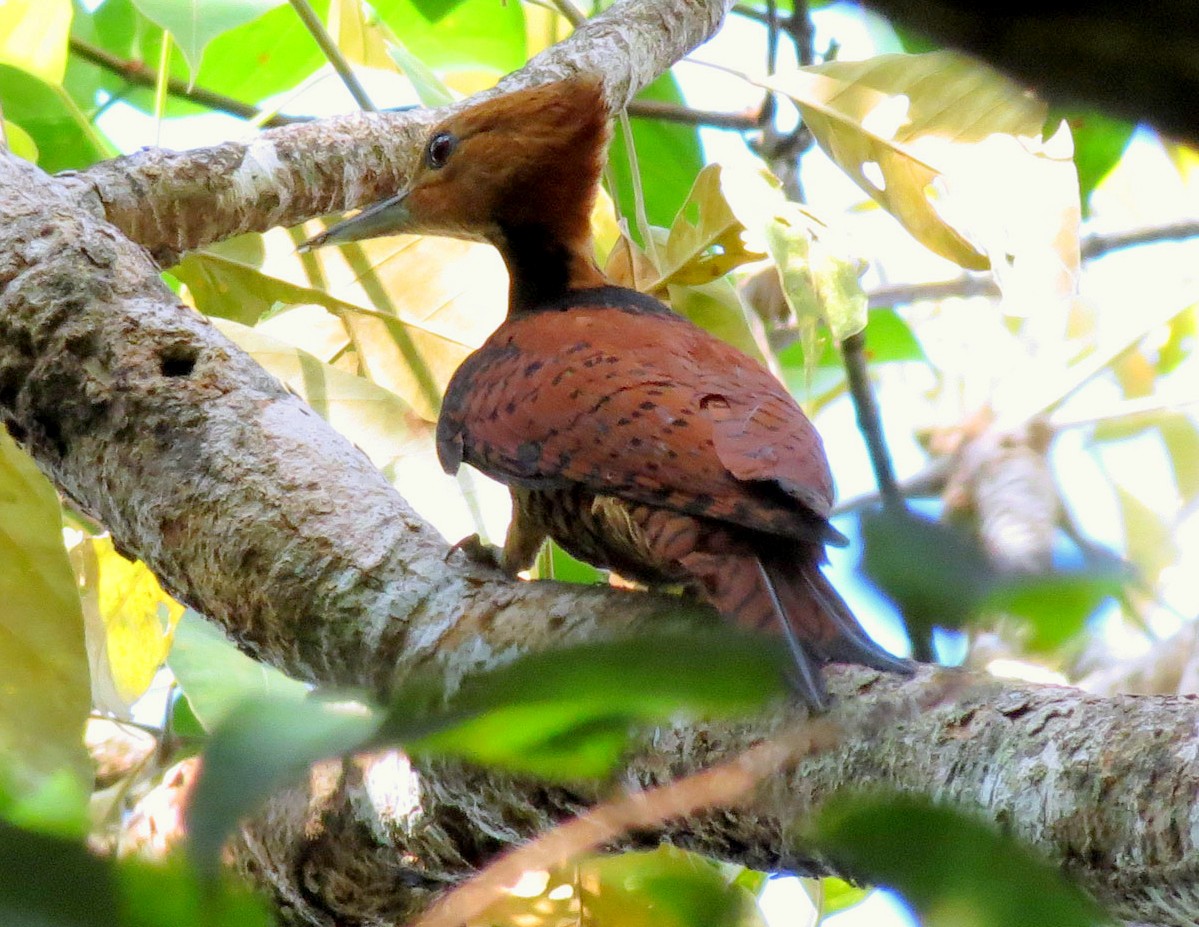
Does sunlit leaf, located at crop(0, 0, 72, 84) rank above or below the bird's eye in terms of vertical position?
above

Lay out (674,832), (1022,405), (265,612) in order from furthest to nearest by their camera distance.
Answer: (1022,405) < (265,612) < (674,832)

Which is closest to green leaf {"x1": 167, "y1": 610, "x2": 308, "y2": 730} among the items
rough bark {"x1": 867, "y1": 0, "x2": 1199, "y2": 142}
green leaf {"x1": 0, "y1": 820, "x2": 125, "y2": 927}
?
green leaf {"x1": 0, "y1": 820, "x2": 125, "y2": 927}

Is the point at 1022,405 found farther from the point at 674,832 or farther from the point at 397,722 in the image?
the point at 397,722

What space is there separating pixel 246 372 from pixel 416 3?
2.09 metres

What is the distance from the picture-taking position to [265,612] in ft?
6.47

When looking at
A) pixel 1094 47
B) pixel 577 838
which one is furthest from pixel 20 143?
pixel 1094 47

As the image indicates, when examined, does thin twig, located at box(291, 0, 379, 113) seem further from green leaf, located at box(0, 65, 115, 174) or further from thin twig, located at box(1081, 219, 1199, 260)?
thin twig, located at box(1081, 219, 1199, 260)

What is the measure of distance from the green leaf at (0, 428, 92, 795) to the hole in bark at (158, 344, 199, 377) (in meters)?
0.42

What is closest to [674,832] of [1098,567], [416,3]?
[1098,567]

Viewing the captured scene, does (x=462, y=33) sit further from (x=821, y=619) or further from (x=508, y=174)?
(x=821, y=619)

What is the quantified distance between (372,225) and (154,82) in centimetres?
115

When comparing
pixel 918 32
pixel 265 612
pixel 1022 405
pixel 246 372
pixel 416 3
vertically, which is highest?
pixel 918 32

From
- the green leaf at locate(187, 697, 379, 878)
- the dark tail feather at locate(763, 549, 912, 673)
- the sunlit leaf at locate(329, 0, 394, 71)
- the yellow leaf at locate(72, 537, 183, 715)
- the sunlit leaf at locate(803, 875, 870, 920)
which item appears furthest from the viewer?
the sunlit leaf at locate(329, 0, 394, 71)

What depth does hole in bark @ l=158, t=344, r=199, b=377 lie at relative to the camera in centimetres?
212
